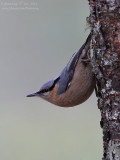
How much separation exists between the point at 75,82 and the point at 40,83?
3.18 m

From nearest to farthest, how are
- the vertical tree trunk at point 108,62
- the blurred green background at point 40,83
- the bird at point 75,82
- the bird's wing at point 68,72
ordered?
the vertical tree trunk at point 108,62 < the bird at point 75,82 < the bird's wing at point 68,72 < the blurred green background at point 40,83

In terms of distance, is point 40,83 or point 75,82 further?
point 40,83

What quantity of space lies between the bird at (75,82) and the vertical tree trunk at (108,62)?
528 mm

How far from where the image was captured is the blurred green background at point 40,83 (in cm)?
749

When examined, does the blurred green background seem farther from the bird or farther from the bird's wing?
the bird's wing

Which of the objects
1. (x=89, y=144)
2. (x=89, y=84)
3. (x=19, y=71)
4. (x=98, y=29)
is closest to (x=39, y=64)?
(x=19, y=71)

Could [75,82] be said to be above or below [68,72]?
below

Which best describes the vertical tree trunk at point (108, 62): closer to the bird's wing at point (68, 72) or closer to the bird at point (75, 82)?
the bird at point (75, 82)

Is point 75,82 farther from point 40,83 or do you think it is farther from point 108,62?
point 40,83

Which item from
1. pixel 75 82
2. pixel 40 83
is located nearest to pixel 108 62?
pixel 75 82

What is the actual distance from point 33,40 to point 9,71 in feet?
2.59

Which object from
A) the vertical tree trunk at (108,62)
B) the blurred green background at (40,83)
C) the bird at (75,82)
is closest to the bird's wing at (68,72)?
the bird at (75,82)

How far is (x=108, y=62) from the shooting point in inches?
161

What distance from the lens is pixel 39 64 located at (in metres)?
8.66
